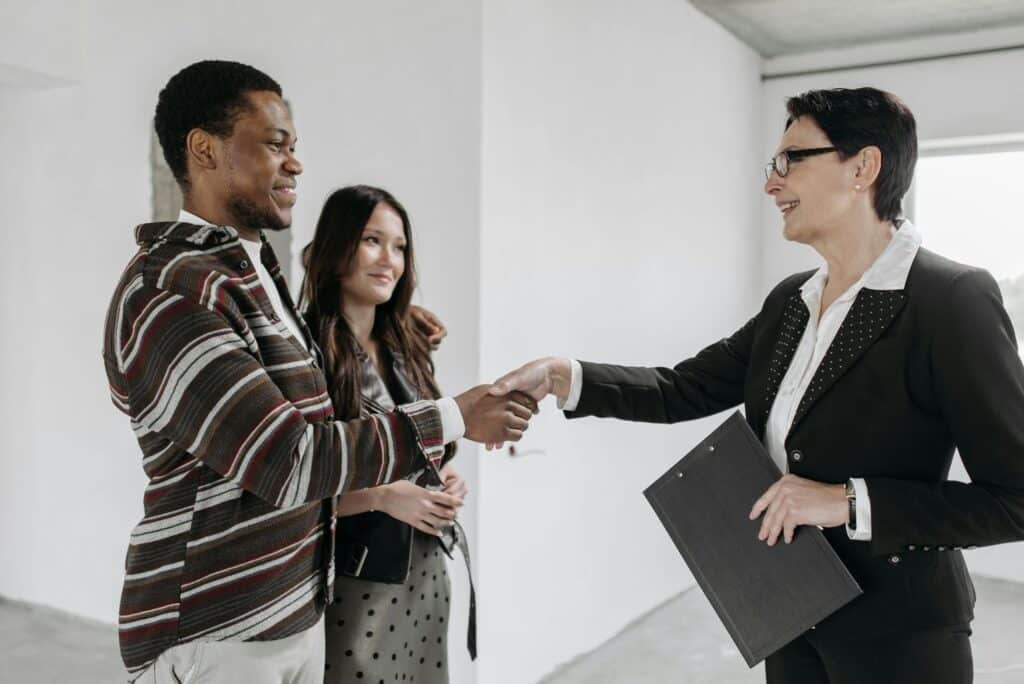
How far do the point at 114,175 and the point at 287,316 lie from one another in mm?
2479

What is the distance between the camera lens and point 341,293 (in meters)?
1.98

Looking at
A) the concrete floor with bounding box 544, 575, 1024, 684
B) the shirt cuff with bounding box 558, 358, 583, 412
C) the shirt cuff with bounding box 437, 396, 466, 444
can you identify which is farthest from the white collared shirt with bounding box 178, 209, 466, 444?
the concrete floor with bounding box 544, 575, 1024, 684

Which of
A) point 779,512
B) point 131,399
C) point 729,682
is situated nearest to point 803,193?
point 779,512

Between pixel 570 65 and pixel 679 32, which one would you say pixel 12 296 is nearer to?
pixel 570 65

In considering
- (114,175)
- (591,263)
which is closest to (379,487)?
(591,263)

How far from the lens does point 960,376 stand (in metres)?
1.32

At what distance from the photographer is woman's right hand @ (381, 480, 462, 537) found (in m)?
1.77

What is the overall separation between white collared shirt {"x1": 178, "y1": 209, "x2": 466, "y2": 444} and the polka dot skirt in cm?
46

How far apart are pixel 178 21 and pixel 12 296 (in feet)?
4.68

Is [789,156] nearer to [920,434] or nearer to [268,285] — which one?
[920,434]

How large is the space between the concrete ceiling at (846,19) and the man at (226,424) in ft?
10.7

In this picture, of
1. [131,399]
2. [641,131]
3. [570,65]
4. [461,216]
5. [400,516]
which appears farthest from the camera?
[641,131]

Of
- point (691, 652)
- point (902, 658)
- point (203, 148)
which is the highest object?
point (203, 148)

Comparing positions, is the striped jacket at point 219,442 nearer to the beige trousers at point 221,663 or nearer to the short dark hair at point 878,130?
the beige trousers at point 221,663
